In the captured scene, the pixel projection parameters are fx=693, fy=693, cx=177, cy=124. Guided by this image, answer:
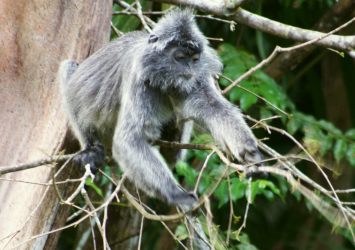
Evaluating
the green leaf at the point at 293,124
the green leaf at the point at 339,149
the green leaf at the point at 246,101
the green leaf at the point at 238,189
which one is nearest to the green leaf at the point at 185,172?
the green leaf at the point at 238,189

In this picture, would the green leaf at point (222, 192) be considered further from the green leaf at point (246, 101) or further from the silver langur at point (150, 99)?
the silver langur at point (150, 99)

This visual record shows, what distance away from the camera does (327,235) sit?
8.18 metres

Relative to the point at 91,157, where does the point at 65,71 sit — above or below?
above

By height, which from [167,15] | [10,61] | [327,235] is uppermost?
[167,15]

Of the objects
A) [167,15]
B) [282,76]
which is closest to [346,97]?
[282,76]

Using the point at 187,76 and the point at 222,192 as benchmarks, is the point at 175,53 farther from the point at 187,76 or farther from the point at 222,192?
the point at 222,192

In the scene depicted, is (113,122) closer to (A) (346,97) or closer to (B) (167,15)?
(B) (167,15)

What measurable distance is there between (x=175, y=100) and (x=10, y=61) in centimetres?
121

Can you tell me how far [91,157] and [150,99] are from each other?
60 centimetres

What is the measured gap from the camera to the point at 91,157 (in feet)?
15.2

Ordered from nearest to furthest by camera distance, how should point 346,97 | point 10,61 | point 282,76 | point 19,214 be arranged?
point 19,214
point 10,61
point 282,76
point 346,97

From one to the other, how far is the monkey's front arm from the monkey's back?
1.83 feet

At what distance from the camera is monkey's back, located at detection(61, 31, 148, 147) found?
15.5 ft

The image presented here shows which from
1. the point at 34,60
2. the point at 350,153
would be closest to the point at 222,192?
the point at 350,153
